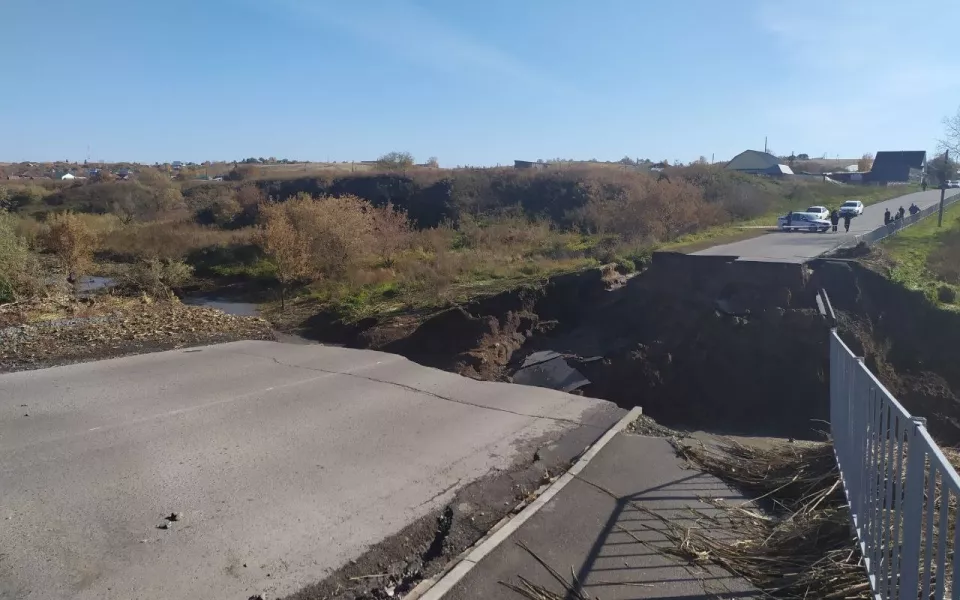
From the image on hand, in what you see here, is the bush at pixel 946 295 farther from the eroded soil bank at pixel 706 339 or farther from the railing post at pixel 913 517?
the railing post at pixel 913 517

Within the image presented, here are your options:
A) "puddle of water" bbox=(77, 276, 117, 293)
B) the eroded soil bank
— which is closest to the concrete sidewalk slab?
the eroded soil bank

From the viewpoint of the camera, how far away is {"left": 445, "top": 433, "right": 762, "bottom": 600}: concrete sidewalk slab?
4945 millimetres

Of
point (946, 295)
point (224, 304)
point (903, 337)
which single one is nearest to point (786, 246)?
point (946, 295)

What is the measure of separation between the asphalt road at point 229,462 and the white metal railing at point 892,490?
10.6 ft

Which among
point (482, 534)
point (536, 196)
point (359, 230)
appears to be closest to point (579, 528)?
point (482, 534)

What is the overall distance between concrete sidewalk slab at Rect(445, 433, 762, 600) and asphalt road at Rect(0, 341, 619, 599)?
100 centimetres

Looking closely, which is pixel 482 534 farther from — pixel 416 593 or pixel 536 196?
pixel 536 196

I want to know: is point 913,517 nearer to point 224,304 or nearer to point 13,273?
point 13,273

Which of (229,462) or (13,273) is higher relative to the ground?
(13,273)

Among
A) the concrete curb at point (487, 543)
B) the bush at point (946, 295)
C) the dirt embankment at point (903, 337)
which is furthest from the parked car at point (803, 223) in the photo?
the concrete curb at point (487, 543)

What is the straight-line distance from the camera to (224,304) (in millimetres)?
26062

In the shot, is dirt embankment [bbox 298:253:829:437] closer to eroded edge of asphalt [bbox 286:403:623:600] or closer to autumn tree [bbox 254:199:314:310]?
autumn tree [bbox 254:199:314:310]

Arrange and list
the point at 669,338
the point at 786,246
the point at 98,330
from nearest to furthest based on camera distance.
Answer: the point at 98,330
the point at 669,338
the point at 786,246

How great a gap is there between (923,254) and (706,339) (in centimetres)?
1209
